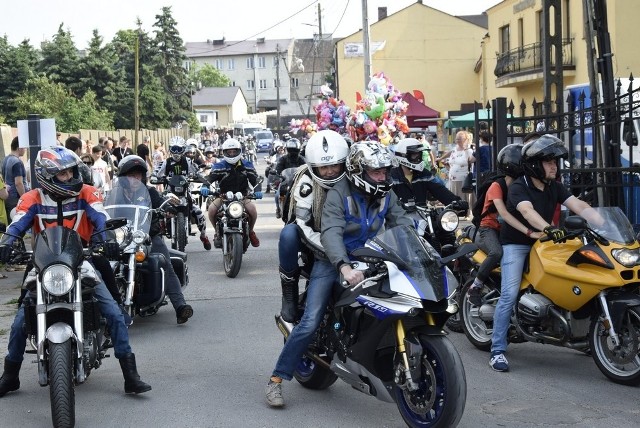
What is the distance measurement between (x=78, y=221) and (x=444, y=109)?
5372 centimetres

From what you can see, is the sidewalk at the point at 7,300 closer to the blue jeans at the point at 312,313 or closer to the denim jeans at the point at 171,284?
the denim jeans at the point at 171,284

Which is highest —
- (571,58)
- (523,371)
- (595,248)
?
(571,58)

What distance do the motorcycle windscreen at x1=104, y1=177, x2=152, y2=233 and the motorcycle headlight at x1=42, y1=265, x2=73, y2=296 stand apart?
3101 mm

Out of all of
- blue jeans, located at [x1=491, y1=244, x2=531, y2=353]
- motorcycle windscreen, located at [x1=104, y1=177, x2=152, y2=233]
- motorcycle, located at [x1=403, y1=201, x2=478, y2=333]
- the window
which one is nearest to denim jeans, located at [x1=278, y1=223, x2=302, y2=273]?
blue jeans, located at [x1=491, y1=244, x2=531, y2=353]

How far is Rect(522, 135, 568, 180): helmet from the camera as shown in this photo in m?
7.82

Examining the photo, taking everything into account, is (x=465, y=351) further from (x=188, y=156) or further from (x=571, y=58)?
(x=571, y=58)

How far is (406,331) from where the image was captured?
233 inches

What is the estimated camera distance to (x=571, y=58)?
35.1 m

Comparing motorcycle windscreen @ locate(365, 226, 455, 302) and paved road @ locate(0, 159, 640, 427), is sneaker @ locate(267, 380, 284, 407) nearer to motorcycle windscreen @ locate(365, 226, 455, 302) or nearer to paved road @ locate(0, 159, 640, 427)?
paved road @ locate(0, 159, 640, 427)

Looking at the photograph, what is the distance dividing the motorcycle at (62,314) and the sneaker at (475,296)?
332 centimetres

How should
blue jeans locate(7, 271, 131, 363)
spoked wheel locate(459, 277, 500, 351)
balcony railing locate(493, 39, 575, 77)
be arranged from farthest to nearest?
balcony railing locate(493, 39, 575, 77)
spoked wheel locate(459, 277, 500, 351)
blue jeans locate(7, 271, 131, 363)

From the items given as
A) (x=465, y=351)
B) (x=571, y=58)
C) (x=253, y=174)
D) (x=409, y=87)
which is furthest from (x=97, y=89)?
(x=465, y=351)

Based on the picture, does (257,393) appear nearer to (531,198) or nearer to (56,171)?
(56,171)

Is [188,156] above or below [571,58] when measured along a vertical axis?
below
